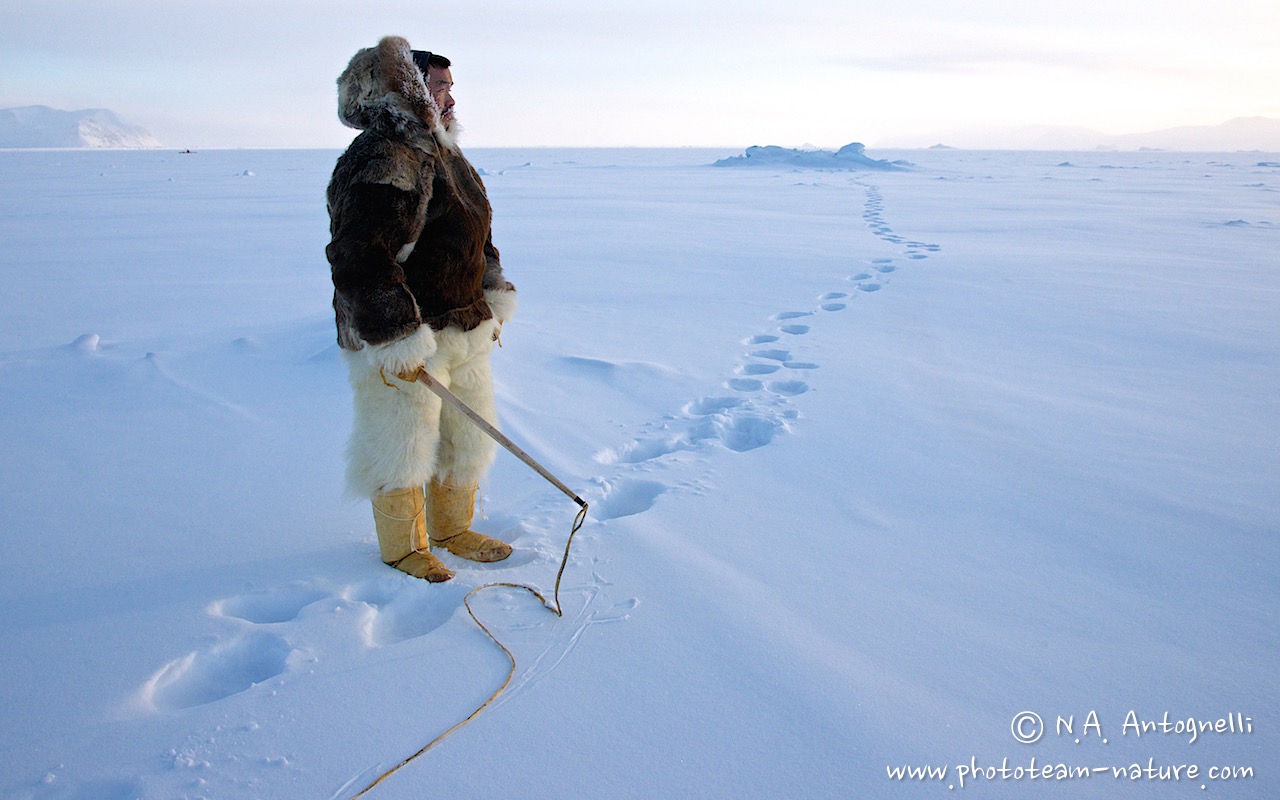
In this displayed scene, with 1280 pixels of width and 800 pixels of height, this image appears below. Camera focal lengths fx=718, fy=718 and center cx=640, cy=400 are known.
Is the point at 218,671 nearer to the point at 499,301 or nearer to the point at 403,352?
the point at 403,352

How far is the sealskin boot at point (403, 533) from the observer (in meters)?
1.92

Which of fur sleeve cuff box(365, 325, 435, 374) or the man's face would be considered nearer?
fur sleeve cuff box(365, 325, 435, 374)

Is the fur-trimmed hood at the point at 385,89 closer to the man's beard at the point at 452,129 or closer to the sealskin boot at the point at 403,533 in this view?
the man's beard at the point at 452,129

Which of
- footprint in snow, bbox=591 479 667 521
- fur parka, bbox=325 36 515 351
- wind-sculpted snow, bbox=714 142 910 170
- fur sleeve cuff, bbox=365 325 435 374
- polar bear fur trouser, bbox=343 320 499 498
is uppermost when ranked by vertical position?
wind-sculpted snow, bbox=714 142 910 170

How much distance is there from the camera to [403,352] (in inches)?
68.1

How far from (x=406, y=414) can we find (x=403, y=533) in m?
0.33

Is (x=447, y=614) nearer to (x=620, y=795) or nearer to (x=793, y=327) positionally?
(x=620, y=795)

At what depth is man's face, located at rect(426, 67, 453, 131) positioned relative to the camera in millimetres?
1880

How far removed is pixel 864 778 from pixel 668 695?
0.40 meters

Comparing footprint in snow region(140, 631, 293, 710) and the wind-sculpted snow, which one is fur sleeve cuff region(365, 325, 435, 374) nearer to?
footprint in snow region(140, 631, 293, 710)

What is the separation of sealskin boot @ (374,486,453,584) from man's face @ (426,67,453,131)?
3.34 ft

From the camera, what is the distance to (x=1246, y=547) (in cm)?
201

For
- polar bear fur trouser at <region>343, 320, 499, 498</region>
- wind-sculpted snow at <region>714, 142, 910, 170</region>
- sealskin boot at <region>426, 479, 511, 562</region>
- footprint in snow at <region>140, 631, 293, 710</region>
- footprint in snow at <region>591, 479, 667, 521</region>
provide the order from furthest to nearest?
1. wind-sculpted snow at <region>714, 142, 910, 170</region>
2. footprint in snow at <region>591, 479, 667, 521</region>
3. sealskin boot at <region>426, 479, 511, 562</region>
4. polar bear fur trouser at <region>343, 320, 499, 498</region>
5. footprint in snow at <region>140, 631, 293, 710</region>

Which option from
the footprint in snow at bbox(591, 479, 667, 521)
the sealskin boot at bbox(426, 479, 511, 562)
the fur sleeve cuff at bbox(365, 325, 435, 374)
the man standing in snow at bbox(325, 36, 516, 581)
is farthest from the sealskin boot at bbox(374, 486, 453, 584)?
the footprint in snow at bbox(591, 479, 667, 521)
